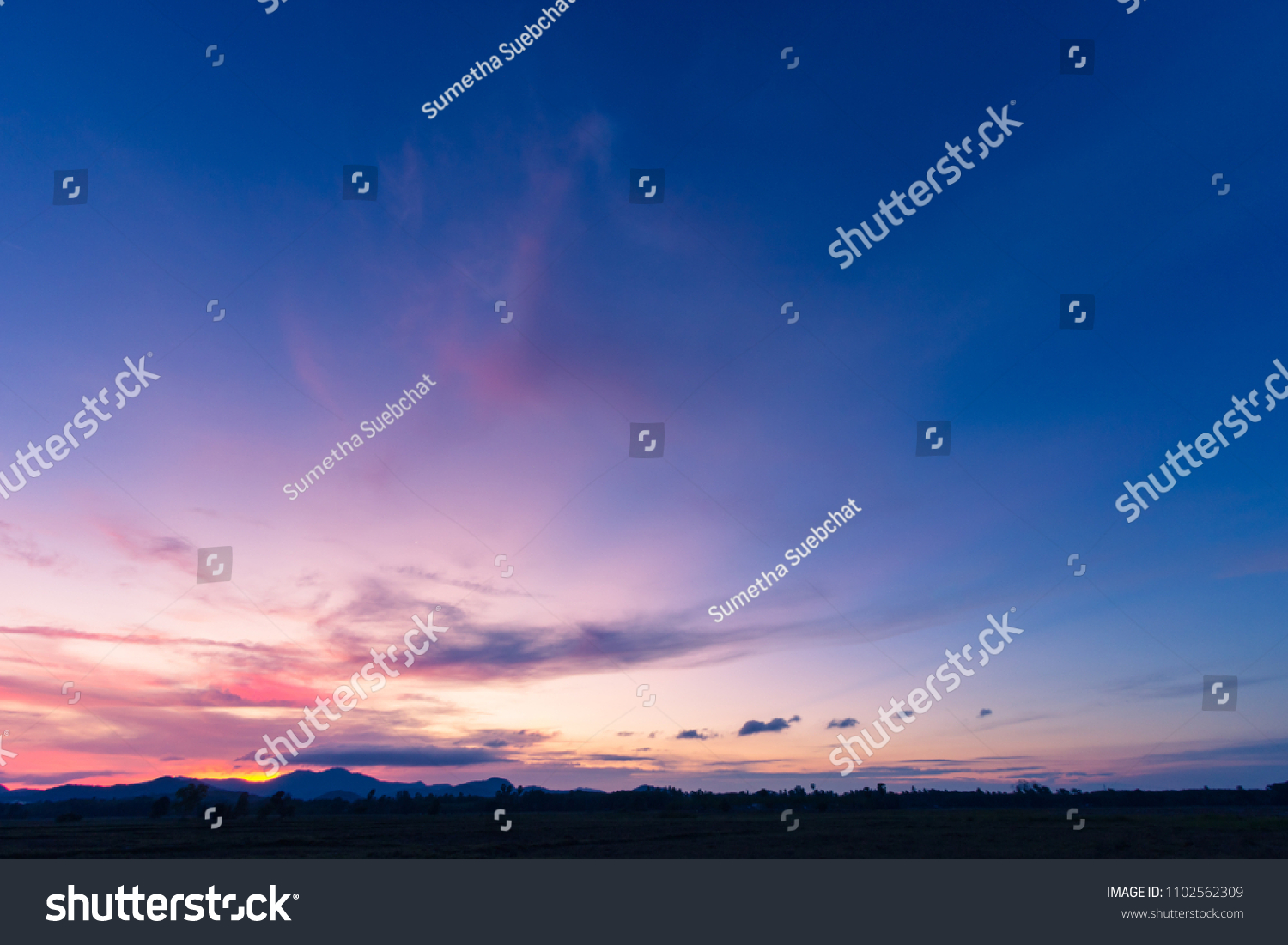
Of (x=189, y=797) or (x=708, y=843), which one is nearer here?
(x=708, y=843)

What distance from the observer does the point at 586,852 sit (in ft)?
157

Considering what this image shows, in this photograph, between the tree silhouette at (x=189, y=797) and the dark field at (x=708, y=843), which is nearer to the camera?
the dark field at (x=708, y=843)

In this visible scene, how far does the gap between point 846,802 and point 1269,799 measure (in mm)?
101570

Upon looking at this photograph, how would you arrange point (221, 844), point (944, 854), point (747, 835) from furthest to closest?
point (747, 835)
point (221, 844)
point (944, 854)

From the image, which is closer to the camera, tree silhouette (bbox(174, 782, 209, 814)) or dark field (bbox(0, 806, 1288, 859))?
dark field (bbox(0, 806, 1288, 859))

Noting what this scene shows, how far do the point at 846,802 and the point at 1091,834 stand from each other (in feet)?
431
